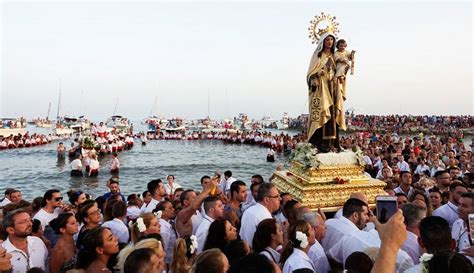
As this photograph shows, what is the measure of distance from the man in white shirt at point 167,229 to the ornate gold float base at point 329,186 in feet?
10.4

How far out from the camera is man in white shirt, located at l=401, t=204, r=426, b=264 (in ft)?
14.3

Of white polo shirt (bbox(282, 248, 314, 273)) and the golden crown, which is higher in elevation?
the golden crown

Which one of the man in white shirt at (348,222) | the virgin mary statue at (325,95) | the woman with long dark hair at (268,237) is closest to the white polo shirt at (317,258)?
the woman with long dark hair at (268,237)

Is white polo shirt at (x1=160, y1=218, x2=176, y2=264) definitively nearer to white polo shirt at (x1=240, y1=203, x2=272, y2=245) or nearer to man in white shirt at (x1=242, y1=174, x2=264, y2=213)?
white polo shirt at (x1=240, y1=203, x2=272, y2=245)

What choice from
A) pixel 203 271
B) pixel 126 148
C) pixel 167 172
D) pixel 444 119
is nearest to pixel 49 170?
→ pixel 167 172

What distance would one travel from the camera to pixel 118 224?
18.6 feet

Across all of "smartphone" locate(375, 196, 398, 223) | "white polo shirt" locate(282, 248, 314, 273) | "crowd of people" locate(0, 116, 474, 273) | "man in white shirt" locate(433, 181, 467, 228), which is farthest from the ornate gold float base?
Answer: "white polo shirt" locate(282, 248, 314, 273)

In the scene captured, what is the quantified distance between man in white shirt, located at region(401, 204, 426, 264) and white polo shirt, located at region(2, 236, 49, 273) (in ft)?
14.4

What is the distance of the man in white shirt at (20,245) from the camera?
447 centimetres

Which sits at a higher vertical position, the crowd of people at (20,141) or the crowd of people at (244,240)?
the crowd of people at (244,240)

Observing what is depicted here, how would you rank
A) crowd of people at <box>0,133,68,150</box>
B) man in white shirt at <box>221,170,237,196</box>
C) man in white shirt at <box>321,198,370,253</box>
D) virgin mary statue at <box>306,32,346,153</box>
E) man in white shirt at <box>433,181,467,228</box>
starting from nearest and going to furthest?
man in white shirt at <box>321,198,370,253</box> < man in white shirt at <box>433,181,467,228</box> < virgin mary statue at <box>306,32,346,153</box> < man in white shirt at <box>221,170,237,196</box> < crowd of people at <box>0,133,68,150</box>

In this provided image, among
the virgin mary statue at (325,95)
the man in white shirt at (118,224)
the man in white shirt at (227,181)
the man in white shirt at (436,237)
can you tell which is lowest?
A: the man in white shirt at (227,181)

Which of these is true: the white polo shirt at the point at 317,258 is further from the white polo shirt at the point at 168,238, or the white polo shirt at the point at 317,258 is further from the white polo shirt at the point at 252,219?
the white polo shirt at the point at 168,238

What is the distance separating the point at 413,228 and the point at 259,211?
200cm
